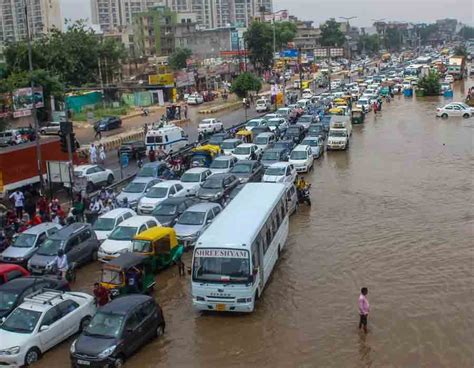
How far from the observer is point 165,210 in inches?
886

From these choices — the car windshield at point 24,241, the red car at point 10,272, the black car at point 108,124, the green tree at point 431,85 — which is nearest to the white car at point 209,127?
the black car at point 108,124

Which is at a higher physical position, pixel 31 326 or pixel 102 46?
pixel 102 46

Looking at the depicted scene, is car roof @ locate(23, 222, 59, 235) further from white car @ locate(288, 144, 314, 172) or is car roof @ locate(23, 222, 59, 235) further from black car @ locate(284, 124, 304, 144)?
black car @ locate(284, 124, 304, 144)

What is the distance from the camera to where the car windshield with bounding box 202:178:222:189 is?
25.3 meters

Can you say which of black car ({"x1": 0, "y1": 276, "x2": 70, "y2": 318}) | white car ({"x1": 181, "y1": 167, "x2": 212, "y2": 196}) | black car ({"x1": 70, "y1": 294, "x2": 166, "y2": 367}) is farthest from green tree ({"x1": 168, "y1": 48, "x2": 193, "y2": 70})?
black car ({"x1": 70, "y1": 294, "x2": 166, "y2": 367})

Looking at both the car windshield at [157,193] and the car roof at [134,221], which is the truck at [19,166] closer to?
the car windshield at [157,193]

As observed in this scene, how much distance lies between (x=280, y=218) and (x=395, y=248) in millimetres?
3935

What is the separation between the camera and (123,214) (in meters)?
21.7

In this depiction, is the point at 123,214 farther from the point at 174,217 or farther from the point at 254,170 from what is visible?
the point at 254,170

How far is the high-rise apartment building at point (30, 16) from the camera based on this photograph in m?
164

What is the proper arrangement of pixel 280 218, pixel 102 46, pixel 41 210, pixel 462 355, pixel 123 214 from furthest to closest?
1. pixel 102 46
2. pixel 41 210
3. pixel 123 214
4. pixel 280 218
5. pixel 462 355

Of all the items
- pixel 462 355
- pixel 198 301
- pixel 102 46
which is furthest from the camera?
pixel 102 46

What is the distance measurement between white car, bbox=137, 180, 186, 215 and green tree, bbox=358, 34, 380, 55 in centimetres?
16038

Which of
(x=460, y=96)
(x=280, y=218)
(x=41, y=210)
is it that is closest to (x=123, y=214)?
(x=41, y=210)
